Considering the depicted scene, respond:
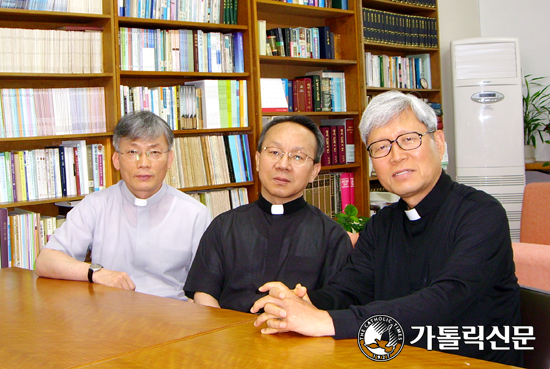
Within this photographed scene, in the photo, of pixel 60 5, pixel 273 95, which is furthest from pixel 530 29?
pixel 60 5

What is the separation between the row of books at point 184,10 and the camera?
3578 millimetres

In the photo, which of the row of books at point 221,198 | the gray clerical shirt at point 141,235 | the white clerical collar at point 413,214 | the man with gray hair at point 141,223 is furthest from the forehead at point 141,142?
the row of books at point 221,198

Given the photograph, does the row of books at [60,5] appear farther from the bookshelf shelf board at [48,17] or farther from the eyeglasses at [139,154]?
the eyeglasses at [139,154]

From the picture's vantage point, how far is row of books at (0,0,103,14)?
3.19 meters

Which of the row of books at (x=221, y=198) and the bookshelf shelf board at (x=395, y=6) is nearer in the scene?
the row of books at (x=221, y=198)

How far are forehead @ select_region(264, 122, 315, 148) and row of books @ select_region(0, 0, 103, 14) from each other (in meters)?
1.88

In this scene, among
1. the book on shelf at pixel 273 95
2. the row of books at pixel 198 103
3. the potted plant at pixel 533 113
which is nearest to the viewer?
the row of books at pixel 198 103

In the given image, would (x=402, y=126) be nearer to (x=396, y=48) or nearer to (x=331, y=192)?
(x=331, y=192)

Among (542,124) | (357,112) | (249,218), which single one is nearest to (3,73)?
(249,218)

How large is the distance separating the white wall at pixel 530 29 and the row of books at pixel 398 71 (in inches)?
48.6

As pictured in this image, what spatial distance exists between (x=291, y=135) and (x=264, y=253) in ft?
1.54

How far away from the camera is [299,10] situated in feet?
14.6

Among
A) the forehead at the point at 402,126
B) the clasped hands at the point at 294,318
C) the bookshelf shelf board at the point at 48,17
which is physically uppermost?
the bookshelf shelf board at the point at 48,17

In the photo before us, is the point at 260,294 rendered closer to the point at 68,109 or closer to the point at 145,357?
the point at 145,357
